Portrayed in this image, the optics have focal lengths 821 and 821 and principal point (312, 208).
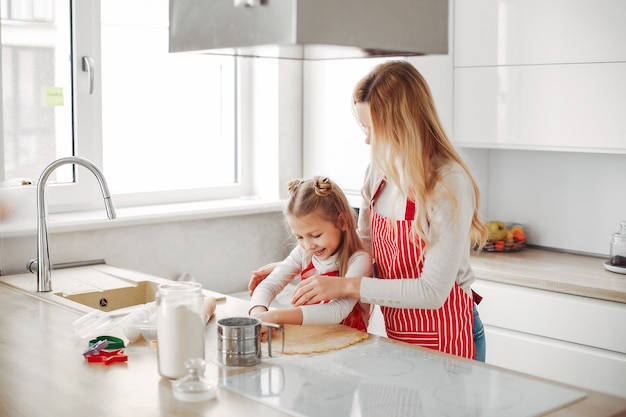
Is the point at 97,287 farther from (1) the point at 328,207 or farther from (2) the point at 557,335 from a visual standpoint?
(2) the point at 557,335

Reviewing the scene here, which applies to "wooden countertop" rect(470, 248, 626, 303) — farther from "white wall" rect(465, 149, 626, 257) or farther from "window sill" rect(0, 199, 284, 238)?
"window sill" rect(0, 199, 284, 238)

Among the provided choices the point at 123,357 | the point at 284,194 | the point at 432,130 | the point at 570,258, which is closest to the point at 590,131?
the point at 570,258

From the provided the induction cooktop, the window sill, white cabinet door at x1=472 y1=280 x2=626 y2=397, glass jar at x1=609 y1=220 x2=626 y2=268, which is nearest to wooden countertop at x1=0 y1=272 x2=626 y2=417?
the induction cooktop

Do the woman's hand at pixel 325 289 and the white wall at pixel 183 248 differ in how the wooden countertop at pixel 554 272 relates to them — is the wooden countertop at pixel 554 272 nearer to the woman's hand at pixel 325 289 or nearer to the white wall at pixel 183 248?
the white wall at pixel 183 248

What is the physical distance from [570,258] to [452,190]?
1.57m

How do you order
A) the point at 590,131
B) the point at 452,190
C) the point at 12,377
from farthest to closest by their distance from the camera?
the point at 590,131 < the point at 452,190 < the point at 12,377

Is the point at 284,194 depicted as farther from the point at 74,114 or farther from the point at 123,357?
the point at 123,357

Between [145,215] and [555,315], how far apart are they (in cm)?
162

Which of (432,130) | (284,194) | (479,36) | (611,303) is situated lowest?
(611,303)

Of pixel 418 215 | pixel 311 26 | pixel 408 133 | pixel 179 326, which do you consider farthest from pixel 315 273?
pixel 311 26

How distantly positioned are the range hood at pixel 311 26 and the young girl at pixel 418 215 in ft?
1.18

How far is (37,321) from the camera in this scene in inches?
88.1

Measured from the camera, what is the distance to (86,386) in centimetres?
167

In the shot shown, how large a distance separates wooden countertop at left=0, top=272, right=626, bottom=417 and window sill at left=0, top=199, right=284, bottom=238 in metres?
0.75
